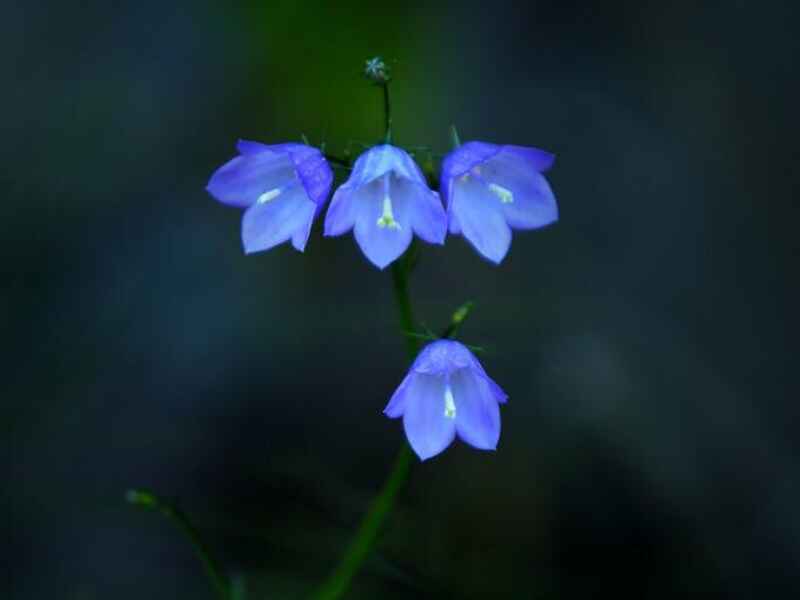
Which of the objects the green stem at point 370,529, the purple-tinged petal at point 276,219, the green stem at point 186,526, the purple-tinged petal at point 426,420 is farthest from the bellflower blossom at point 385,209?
the green stem at point 186,526

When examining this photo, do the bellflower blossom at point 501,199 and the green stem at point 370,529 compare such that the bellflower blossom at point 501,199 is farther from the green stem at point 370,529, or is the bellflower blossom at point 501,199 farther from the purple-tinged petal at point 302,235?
the green stem at point 370,529

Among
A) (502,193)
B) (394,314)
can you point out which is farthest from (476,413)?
(394,314)

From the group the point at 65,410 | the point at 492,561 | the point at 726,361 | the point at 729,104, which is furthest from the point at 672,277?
the point at 65,410

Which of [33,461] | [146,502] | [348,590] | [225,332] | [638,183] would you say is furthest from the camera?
[638,183]

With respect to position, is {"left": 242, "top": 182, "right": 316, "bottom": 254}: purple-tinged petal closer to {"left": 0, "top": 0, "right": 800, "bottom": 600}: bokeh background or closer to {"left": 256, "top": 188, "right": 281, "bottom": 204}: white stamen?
{"left": 256, "top": 188, "right": 281, "bottom": 204}: white stamen

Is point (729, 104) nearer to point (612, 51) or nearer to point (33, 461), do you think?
point (612, 51)

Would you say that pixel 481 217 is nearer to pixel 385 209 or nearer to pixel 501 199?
pixel 501 199
